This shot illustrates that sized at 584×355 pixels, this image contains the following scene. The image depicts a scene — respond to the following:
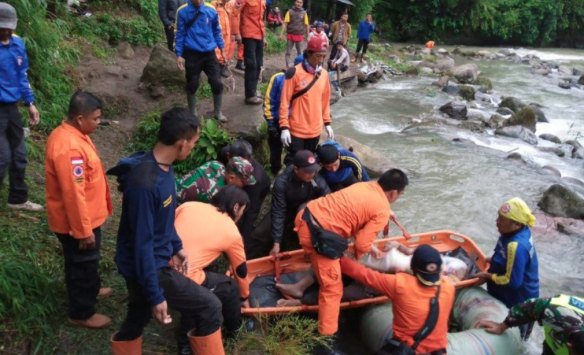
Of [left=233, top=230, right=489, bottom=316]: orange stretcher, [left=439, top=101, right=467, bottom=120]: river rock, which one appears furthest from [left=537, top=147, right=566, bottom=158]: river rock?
[left=233, top=230, right=489, bottom=316]: orange stretcher

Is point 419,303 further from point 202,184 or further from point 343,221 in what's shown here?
point 202,184

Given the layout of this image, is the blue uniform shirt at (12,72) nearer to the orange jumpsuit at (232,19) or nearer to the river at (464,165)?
the river at (464,165)

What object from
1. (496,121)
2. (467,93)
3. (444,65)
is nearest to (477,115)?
(496,121)

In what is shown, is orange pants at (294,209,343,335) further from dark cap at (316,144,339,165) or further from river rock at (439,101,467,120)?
river rock at (439,101,467,120)

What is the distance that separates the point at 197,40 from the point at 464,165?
265 inches

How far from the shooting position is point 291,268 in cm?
504

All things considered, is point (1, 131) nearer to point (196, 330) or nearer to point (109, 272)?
point (109, 272)

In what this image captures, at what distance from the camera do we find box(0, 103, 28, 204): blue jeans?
4.34 m

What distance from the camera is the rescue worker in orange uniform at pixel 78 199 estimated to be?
3295 millimetres

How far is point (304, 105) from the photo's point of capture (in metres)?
5.64

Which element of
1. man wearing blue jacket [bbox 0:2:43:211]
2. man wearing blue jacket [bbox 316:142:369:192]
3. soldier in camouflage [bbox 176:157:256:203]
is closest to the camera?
man wearing blue jacket [bbox 0:2:43:211]

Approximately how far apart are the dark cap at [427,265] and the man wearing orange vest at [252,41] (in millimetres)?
4614

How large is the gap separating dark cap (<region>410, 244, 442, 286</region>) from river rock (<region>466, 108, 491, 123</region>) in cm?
1147

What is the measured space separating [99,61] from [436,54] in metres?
20.8
